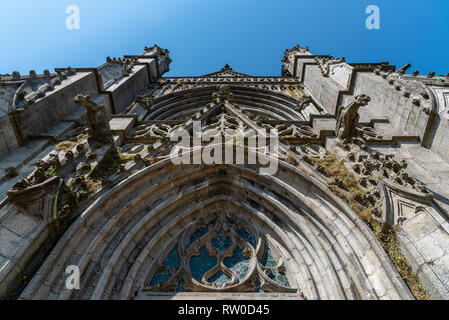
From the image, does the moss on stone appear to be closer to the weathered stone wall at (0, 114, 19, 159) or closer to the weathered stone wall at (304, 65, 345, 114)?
the weathered stone wall at (304, 65, 345, 114)

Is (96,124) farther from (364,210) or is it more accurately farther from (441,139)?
(441,139)

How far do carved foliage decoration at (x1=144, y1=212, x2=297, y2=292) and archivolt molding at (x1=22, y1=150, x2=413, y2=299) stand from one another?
0.19m

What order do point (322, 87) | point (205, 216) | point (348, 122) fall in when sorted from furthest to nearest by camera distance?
point (322, 87), point (348, 122), point (205, 216)

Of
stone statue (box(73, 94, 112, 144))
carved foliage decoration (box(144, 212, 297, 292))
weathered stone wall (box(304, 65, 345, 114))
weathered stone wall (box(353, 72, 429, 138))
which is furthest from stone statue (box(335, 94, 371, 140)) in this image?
stone statue (box(73, 94, 112, 144))

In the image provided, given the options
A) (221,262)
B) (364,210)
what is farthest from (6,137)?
(364,210)

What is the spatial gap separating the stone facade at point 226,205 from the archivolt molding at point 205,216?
24 millimetres

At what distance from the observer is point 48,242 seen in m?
4.47

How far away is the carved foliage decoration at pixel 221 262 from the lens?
18.1 feet

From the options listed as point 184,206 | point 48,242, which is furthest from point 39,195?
point 184,206

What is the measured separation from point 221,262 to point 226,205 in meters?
1.51

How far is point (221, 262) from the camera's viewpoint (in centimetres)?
600

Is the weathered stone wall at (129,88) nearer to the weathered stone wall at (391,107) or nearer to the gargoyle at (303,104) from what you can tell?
the gargoyle at (303,104)

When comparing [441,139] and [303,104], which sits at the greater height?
[303,104]
